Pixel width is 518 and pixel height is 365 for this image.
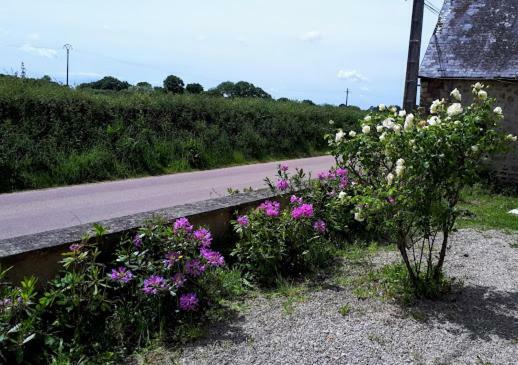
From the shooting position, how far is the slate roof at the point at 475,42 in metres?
12.1

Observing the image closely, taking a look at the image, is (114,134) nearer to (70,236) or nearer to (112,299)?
(70,236)

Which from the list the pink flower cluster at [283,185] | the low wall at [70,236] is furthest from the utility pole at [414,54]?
the low wall at [70,236]

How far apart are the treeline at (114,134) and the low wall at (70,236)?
22.1 ft

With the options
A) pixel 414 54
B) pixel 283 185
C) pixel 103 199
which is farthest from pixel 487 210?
pixel 103 199

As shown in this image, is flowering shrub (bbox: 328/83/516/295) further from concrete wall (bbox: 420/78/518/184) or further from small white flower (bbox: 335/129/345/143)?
concrete wall (bbox: 420/78/518/184)

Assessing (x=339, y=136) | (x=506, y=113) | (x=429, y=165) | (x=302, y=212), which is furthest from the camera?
(x=506, y=113)

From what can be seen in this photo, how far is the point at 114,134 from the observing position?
1306 centimetres

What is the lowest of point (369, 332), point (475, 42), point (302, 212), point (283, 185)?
point (369, 332)

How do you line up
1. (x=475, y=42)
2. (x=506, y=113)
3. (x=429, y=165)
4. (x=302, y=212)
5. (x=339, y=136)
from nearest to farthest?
(x=429, y=165)
(x=339, y=136)
(x=302, y=212)
(x=506, y=113)
(x=475, y=42)

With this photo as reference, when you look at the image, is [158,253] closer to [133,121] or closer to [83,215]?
[83,215]

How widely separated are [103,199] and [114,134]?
3899 mm

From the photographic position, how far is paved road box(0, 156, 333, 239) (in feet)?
25.7

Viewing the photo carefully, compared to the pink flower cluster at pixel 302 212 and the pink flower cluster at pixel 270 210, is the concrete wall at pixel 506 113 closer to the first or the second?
the pink flower cluster at pixel 302 212

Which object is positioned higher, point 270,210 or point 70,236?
point 270,210
